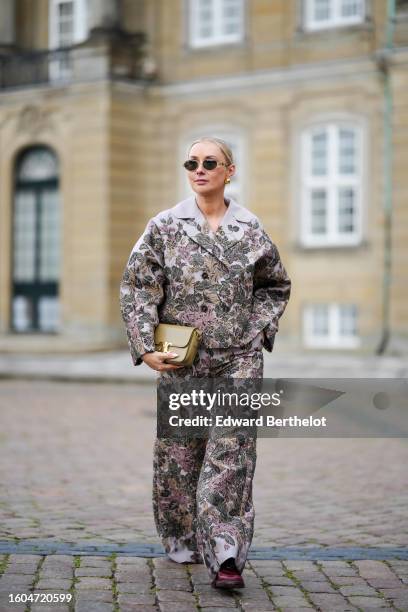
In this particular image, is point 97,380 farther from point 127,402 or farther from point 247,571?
point 247,571

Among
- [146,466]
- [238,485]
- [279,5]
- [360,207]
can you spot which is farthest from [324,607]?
[279,5]

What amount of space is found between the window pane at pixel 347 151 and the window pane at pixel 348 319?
2472 millimetres

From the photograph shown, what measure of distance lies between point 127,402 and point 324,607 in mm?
10159

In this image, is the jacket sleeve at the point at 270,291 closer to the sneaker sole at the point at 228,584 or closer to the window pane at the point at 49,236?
the sneaker sole at the point at 228,584

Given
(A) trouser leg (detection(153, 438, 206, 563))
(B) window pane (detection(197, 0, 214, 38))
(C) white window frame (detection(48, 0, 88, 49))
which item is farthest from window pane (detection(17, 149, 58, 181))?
(A) trouser leg (detection(153, 438, 206, 563))

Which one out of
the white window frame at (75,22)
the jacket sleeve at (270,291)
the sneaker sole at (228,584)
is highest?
the white window frame at (75,22)

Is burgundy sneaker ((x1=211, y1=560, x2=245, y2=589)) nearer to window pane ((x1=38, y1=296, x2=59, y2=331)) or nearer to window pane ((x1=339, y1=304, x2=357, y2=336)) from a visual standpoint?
window pane ((x1=339, y1=304, x2=357, y2=336))

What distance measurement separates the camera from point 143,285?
5.31m

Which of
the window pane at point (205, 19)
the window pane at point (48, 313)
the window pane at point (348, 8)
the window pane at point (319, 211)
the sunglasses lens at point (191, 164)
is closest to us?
the sunglasses lens at point (191, 164)

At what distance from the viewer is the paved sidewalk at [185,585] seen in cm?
483

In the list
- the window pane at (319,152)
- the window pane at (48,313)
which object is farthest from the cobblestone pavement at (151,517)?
the window pane at (48,313)

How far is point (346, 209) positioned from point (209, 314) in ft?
55.1

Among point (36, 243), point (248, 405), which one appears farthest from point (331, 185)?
point (248, 405)

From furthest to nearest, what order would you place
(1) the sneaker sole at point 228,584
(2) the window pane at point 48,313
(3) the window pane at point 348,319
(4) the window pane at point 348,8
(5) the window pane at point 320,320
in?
(2) the window pane at point 48,313, (5) the window pane at point 320,320, (4) the window pane at point 348,8, (3) the window pane at point 348,319, (1) the sneaker sole at point 228,584
